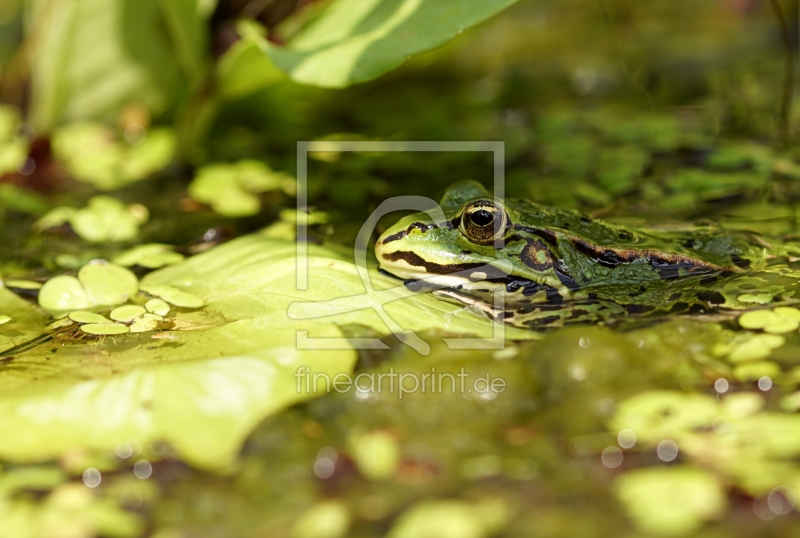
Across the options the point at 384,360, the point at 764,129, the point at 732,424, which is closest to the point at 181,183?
the point at 384,360

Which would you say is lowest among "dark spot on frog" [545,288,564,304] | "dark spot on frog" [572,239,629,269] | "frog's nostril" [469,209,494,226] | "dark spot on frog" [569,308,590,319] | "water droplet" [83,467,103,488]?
"water droplet" [83,467,103,488]

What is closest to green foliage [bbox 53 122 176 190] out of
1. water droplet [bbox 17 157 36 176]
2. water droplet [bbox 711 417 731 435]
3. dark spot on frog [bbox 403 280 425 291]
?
water droplet [bbox 17 157 36 176]

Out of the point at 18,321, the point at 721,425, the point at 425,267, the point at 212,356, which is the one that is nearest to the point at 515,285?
the point at 425,267

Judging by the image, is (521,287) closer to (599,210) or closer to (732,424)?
(599,210)

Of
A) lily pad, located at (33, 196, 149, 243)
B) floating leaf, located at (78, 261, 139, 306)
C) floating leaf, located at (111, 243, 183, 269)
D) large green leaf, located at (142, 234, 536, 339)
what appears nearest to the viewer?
large green leaf, located at (142, 234, 536, 339)

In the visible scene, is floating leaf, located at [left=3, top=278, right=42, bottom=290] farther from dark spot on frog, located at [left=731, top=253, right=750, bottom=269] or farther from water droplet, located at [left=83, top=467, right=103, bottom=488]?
dark spot on frog, located at [left=731, top=253, right=750, bottom=269]

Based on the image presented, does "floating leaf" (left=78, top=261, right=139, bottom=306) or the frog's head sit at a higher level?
the frog's head

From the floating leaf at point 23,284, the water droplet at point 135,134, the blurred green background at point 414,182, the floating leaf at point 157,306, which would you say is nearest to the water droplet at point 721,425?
the blurred green background at point 414,182
